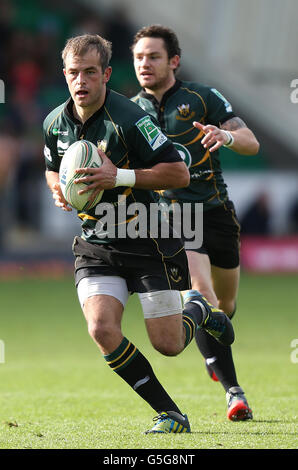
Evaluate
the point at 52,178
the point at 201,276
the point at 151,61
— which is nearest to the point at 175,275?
the point at 201,276

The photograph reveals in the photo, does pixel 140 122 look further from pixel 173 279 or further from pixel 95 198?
pixel 173 279

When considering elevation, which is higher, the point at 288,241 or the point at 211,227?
the point at 211,227

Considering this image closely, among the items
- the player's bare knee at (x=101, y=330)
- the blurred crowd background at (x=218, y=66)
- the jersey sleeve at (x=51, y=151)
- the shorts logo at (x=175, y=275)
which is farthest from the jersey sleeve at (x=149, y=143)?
the blurred crowd background at (x=218, y=66)

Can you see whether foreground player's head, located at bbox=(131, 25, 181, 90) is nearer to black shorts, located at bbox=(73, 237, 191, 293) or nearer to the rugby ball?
the rugby ball

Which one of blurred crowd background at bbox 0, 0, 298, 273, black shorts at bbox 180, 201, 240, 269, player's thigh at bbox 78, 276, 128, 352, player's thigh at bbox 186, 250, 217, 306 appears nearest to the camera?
player's thigh at bbox 78, 276, 128, 352

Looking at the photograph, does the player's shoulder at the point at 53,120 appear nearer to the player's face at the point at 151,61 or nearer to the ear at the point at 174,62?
the player's face at the point at 151,61

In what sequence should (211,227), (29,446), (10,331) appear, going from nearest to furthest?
(29,446) < (211,227) < (10,331)

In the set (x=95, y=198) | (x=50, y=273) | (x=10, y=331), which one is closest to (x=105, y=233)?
(x=95, y=198)

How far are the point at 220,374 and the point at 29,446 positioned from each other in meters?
2.03

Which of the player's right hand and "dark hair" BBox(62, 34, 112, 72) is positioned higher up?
"dark hair" BBox(62, 34, 112, 72)

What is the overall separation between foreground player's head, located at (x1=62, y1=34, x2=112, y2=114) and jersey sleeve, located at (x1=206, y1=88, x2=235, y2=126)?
1435 mm

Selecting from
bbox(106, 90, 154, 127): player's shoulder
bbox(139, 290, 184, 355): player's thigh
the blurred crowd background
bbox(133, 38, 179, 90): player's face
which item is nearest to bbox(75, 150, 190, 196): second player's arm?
bbox(106, 90, 154, 127): player's shoulder

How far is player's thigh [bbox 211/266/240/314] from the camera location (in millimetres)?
7352

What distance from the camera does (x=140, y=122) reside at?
222 inches
